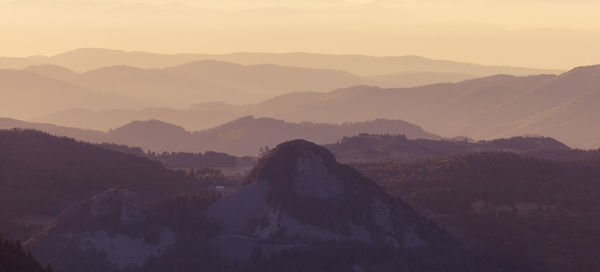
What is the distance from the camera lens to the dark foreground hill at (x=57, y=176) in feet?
362

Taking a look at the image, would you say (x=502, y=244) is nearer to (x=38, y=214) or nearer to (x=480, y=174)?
(x=480, y=174)

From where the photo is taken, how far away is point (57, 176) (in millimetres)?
123625

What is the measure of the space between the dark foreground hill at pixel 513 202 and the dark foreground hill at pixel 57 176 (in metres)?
31.2

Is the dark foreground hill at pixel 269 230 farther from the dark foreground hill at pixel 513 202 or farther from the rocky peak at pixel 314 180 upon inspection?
the dark foreground hill at pixel 513 202

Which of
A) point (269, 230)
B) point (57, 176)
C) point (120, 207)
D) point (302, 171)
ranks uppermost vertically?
point (302, 171)

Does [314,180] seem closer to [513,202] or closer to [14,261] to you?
[513,202]

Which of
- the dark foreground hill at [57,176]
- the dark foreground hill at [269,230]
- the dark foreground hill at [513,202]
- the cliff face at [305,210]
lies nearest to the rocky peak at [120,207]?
the dark foreground hill at [269,230]

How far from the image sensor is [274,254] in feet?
292

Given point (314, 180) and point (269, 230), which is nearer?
point (269, 230)

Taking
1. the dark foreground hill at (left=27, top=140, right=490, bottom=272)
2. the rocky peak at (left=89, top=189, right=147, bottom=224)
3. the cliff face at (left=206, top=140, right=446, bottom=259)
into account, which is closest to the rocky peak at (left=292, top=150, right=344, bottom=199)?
the cliff face at (left=206, top=140, right=446, bottom=259)

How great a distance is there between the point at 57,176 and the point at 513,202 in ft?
186

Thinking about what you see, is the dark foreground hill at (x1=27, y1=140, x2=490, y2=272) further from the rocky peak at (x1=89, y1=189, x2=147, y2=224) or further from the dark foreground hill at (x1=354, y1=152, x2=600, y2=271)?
the dark foreground hill at (x1=354, y1=152, x2=600, y2=271)

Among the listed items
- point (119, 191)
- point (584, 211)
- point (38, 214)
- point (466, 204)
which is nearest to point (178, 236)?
point (119, 191)

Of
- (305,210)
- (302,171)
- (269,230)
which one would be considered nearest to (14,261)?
(269,230)
